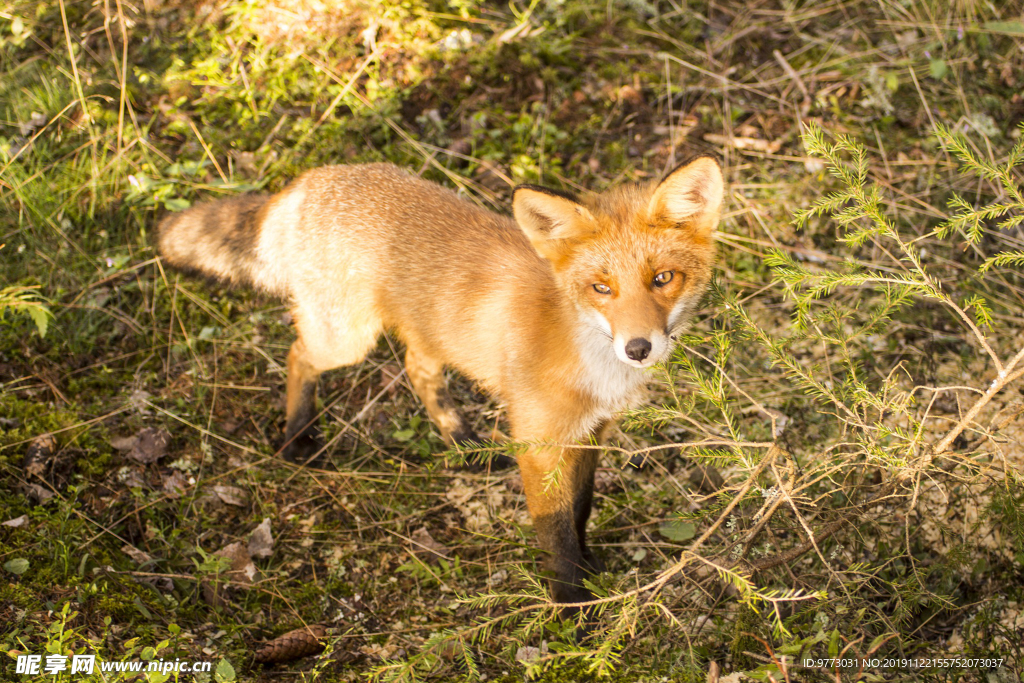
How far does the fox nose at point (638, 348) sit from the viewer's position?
7.46 ft

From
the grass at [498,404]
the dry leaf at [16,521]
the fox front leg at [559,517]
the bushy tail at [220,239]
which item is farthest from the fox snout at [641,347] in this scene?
the dry leaf at [16,521]

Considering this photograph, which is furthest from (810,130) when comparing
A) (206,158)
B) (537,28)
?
(206,158)

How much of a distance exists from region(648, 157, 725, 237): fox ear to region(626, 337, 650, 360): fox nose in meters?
0.54

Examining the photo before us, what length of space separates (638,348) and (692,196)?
2.19 ft

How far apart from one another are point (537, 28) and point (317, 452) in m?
3.63

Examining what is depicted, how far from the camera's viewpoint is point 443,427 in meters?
3.85

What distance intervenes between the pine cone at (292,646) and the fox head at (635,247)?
5.57 feet

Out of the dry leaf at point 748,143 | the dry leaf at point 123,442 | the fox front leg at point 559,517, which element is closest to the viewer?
the fox front leg at point 559,517

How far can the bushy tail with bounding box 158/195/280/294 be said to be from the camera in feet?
11.7

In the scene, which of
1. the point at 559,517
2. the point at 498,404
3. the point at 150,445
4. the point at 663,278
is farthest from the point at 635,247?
the point at 150,445

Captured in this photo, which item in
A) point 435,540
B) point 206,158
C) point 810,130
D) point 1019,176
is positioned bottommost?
point 435,540

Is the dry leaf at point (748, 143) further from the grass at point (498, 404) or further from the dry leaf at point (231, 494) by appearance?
the dry leaf at point (231, 494)

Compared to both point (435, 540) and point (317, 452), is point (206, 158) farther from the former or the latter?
point (435, 540)

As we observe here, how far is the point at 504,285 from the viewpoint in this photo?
3.02 m
